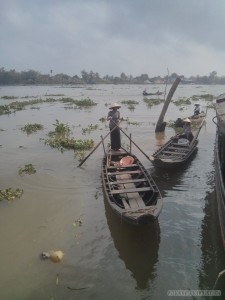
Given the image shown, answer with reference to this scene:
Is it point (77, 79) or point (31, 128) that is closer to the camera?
point (31, 128)

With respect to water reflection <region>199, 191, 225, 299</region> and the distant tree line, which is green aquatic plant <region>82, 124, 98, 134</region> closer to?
water reflection <region>199, 191, 225, 299</region>

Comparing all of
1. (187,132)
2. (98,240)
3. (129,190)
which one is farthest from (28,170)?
(187,132)

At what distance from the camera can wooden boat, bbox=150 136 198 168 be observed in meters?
11.4

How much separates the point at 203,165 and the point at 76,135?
9.98 meters

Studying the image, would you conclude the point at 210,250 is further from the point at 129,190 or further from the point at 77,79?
the point at 77,79

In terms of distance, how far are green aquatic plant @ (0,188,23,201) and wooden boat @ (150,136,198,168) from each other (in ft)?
15.6

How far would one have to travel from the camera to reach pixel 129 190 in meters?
8.42

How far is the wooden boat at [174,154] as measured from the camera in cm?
1144

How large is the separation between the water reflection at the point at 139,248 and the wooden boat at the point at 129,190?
0.53m

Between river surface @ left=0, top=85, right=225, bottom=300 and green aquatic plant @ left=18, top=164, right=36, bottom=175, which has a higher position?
green aquatic plant @ left=18, top=164, right=36, bottom=175

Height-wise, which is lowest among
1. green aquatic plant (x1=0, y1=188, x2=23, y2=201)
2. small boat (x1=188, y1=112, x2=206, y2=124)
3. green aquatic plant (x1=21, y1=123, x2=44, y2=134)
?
green aquatic plant (x1=0, y1=188, x2=23, y2=201)

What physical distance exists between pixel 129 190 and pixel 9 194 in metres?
4.11

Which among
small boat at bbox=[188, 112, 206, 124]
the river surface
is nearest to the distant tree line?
small boat at bbox=[188, 112, 206, 124]

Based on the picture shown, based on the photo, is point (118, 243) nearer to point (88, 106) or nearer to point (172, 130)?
point (172, 130)
